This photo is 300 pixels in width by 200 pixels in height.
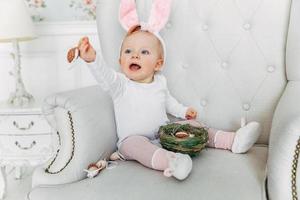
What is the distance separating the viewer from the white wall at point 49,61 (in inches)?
80.4

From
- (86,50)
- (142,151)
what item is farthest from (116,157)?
(86,50)

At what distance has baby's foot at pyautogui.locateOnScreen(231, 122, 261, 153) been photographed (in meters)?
1.21

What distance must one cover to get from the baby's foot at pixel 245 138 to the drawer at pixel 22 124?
2.84 ft

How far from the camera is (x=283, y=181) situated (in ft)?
2.97

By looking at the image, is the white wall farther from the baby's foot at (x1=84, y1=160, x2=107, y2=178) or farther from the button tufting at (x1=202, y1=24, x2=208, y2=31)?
the baby's foot at (x1=84, y1=160, x2=107, y2=178)

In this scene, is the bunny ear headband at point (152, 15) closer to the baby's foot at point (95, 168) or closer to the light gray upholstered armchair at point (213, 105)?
the light gray upholstered armchair at point (213, 105)

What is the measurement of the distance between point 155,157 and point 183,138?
105mm

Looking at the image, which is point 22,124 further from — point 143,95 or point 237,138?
point 237,138

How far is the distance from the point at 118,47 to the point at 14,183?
3.45 ft

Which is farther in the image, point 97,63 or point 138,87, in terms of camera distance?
point 138,87

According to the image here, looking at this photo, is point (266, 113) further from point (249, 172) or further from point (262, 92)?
point (249, 172)

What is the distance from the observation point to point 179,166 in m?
0.98

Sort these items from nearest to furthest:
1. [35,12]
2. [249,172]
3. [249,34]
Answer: [249,172] → [249,34] → [35,12]

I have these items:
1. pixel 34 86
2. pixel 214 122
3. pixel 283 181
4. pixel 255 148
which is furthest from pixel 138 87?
pixel 34 86
